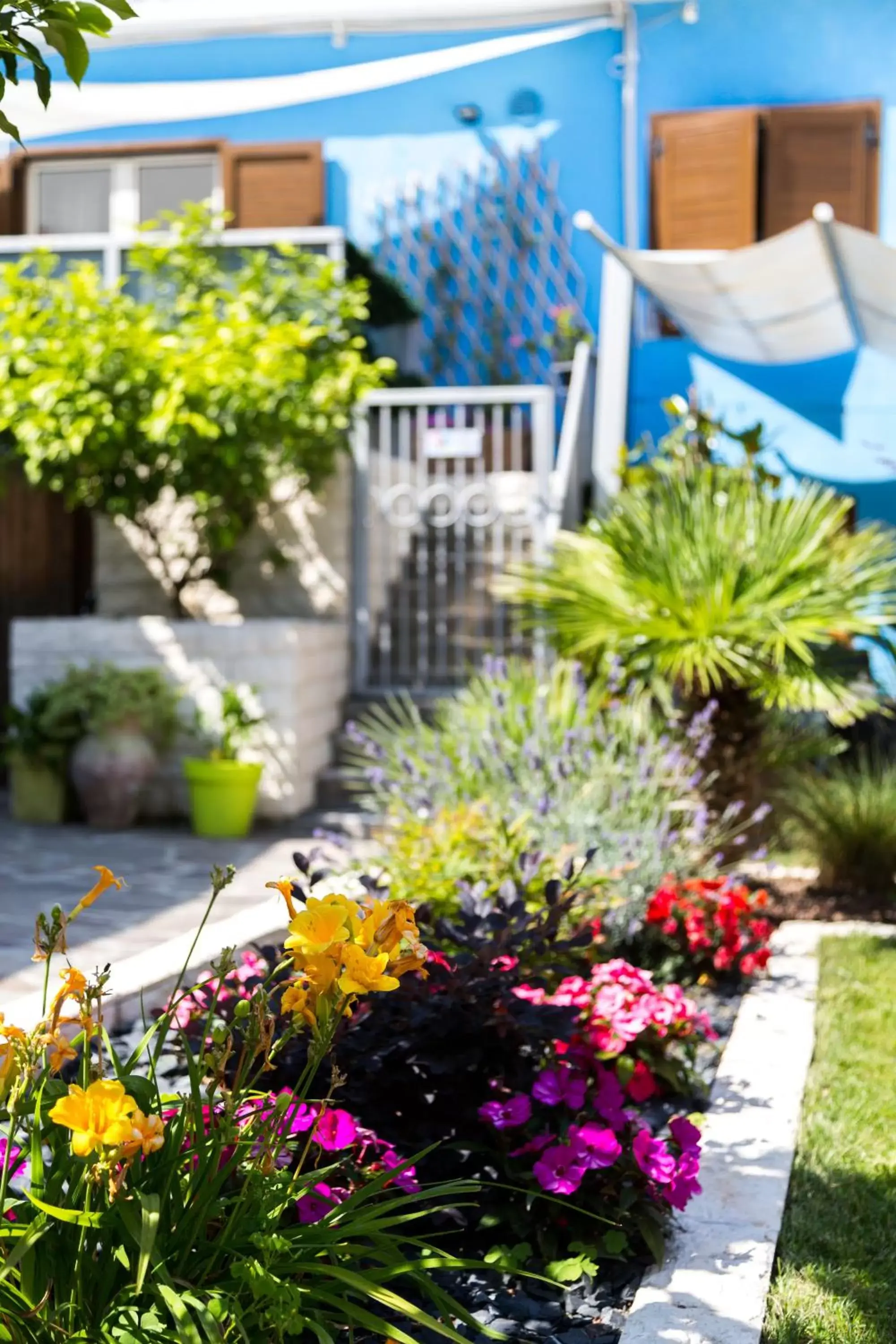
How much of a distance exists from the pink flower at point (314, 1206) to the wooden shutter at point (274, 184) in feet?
33.1

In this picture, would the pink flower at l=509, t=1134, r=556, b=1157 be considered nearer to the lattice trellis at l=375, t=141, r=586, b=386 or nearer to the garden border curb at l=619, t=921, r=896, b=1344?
the garden border curb at l=619, t=921, r=896, b=1344

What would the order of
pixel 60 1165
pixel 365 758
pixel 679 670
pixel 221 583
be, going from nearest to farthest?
pixel 60 1165, pixel 679 670, pixel 365 758, pixel 221 583

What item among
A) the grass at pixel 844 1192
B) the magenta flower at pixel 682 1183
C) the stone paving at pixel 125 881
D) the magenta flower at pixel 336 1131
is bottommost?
the stone paving at pixel 125 881

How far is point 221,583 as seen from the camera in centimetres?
820

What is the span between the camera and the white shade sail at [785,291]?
675 cm

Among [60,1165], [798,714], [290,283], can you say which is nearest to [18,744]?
[290,283]

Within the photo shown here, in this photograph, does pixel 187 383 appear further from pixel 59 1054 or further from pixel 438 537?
pixel 59 1054

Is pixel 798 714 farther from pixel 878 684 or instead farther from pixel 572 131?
pixel 572 131

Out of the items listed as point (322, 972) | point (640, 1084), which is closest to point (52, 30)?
point (322, 972)

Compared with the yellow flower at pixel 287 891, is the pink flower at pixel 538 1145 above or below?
below

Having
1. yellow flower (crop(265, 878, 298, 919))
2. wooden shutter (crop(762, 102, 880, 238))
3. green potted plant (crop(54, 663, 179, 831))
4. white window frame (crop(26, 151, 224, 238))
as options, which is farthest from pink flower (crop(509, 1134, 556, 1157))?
white window frame (crop(26, 151, 224, 238))

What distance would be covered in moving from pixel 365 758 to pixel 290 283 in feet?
8.70

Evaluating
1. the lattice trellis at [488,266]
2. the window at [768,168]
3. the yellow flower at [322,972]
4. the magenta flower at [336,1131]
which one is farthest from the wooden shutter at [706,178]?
the yellow flower at [322,972]

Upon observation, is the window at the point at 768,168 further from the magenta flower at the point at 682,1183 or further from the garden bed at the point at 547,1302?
the garden bed at the point at 547,1302
